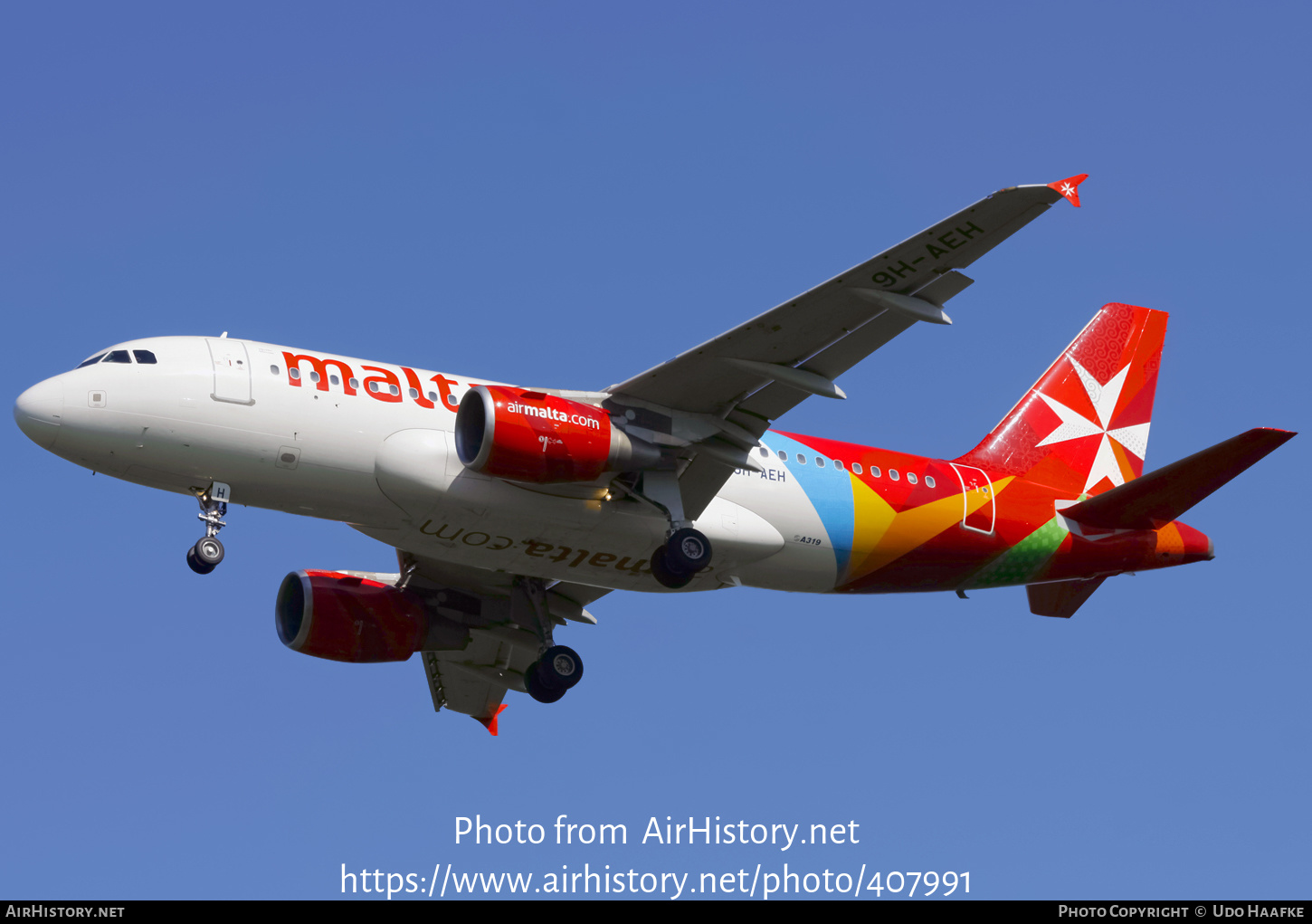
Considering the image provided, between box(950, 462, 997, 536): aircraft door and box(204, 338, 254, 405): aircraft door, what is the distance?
1446 cm

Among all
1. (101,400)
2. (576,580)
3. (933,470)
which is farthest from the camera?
(933,470)

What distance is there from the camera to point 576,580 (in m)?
→ 31.8

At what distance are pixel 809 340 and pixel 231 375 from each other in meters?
9.92

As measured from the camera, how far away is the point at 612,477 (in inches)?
1177

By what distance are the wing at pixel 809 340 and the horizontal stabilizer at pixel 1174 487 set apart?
23.2 feet

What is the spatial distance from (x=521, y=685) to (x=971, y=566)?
32.5 ft

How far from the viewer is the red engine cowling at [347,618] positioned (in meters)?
33.9

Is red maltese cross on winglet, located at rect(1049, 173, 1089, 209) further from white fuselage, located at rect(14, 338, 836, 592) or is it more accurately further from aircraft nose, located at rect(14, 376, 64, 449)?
aircraft nose, located at rect(14, 376, 64, 449)

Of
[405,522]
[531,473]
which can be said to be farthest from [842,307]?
[405,522]

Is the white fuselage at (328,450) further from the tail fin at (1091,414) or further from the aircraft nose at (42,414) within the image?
the tail fin at (1091,414)

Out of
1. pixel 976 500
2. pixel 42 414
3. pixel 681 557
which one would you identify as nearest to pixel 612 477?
pixel 681 557

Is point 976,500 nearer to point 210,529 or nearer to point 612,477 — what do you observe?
point 612,477

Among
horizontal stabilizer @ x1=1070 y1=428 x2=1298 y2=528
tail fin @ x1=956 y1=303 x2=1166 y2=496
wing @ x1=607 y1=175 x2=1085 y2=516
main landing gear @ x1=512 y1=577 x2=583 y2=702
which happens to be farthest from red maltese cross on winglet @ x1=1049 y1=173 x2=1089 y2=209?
main landing gear @ x1=512 y1=577 x2=583 y2=702

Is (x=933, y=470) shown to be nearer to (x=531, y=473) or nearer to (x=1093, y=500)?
(x=1093, y=500)
